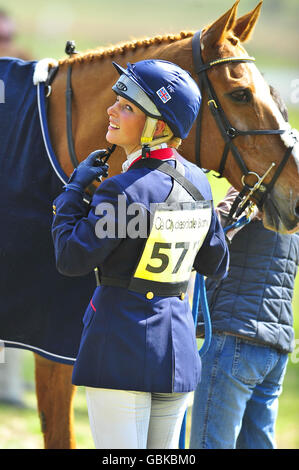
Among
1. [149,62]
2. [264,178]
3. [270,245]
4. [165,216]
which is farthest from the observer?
[270,245]

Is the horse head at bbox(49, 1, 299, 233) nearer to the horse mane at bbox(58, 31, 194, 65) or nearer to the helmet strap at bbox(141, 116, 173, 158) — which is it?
the horse mane at bbox(58, 31, 194, 65)

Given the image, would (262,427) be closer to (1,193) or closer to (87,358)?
(87,358)

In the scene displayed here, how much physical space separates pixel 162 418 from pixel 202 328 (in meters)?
0.95

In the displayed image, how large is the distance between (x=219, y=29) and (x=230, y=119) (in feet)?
1.32

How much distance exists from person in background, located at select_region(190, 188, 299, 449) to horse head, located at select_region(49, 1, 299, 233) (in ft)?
0.79

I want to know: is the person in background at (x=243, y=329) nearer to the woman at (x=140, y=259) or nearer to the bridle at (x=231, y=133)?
the bridle at (x=231, y=133)

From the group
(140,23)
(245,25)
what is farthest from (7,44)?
(140,23)

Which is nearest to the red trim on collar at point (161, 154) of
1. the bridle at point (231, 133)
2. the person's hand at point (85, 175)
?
the person's hand at point (85, 175)

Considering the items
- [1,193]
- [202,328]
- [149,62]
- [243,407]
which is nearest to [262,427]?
[243,407]

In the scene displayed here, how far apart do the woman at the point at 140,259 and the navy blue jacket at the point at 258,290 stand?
0.80 m

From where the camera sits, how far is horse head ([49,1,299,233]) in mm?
3020

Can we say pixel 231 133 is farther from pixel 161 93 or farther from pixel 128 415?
pixel 128 415

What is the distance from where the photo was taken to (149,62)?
2.46 metres

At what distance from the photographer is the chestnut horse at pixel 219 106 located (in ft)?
9.91
